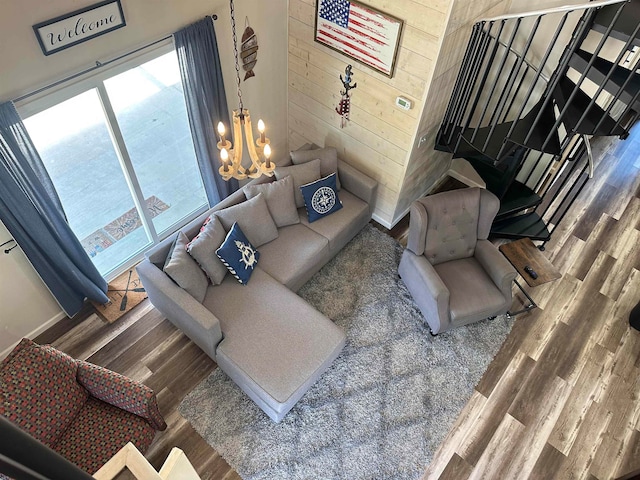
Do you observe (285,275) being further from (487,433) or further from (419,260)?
(487,433)

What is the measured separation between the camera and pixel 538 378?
4.10m

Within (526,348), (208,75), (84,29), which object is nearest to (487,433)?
(526,348)

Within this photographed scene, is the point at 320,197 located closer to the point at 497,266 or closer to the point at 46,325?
the point at 497,266

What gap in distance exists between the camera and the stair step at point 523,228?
15.9 feet

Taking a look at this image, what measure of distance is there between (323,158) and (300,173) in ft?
1.08

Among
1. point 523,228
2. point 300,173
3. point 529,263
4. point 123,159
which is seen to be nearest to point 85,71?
point 123,159

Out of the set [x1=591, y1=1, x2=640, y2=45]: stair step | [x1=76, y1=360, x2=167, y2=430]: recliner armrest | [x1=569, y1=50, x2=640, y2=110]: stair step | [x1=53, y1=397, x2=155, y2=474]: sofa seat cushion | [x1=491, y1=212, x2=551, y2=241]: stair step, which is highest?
[x1=591, y1=1, x2=640, y2=45]: stair step

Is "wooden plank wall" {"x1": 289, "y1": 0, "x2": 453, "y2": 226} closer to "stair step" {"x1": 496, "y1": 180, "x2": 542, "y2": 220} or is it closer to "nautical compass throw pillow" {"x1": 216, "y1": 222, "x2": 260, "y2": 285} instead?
"stair step" {"x1": 496, "y1": 180, "x2": 542, "y2": 220}

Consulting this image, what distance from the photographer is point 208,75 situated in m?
4.06

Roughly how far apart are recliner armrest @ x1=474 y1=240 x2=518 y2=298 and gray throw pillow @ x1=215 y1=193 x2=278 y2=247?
1991 mm

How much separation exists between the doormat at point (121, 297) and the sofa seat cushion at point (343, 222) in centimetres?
176

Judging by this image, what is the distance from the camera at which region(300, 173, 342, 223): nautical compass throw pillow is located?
14.8ft

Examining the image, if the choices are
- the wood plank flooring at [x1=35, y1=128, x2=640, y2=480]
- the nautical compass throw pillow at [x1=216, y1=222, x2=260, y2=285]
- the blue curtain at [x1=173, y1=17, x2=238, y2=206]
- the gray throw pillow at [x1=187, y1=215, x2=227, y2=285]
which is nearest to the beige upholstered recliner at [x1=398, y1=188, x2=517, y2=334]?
the wood plank flooring at [x1=35, y1=128, x2=640, y2=480]

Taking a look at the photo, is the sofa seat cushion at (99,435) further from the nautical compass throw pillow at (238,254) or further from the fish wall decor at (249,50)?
the fish wall decor at (249,50)
